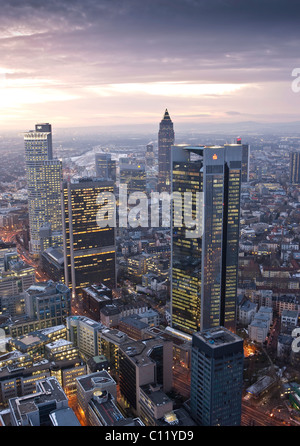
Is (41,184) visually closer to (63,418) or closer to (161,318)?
(161,318)

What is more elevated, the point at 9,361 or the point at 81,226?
the point at 81,226

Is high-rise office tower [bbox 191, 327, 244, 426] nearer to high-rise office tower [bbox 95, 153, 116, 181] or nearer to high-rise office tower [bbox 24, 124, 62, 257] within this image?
high-rise office tower [bbox 24, 124, 62, 257]

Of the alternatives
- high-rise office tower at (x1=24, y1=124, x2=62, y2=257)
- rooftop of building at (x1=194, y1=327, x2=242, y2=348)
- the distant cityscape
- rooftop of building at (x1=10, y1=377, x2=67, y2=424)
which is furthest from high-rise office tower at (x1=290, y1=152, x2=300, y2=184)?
rooftop of building at (x1=10, y1=377, x2=67, y2=424)

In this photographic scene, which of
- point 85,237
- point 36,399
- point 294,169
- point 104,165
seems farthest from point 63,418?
point 294,169

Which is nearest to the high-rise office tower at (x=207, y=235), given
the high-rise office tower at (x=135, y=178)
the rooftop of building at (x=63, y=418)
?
the rooftop of building at (x=63, y=418)

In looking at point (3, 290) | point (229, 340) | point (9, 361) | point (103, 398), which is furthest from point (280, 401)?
point (3, 290)

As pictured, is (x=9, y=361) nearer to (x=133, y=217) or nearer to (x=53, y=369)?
(x=53, y=369)
